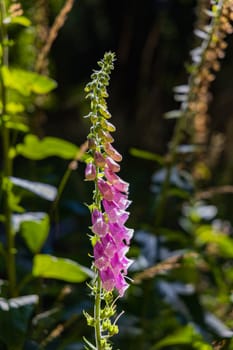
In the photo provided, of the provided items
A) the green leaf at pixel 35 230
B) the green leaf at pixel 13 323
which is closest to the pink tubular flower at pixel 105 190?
the green leaf at pixel 13 323

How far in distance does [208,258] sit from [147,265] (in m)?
0.17

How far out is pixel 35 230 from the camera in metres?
1.67

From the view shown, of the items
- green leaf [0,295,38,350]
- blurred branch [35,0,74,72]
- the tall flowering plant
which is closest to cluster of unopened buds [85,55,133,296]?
the tall flowering plant

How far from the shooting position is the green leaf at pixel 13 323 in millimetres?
1393

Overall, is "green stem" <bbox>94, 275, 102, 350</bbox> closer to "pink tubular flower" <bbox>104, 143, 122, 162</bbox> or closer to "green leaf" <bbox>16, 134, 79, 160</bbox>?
"pink tubular flower" <bbox>104, 143, 122, 162</bbox>

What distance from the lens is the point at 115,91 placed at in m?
3.84

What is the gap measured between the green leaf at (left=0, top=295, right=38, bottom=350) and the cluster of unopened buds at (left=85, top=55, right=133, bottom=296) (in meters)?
0.43

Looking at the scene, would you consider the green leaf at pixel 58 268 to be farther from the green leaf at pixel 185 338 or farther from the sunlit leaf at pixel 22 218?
the green leaf at pixel 185 338

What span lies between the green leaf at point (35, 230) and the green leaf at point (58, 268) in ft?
0.35

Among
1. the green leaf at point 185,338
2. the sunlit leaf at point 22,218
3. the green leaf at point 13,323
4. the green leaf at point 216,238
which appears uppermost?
the sunlit leaf at point 22,218

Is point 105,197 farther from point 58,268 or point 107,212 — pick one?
point 58,268

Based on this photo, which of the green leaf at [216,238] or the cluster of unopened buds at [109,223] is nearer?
the cluster of unopened buds at [109,223]

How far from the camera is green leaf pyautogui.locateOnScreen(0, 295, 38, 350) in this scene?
54.9 inches

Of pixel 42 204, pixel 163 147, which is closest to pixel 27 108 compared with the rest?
pixel 42 204
